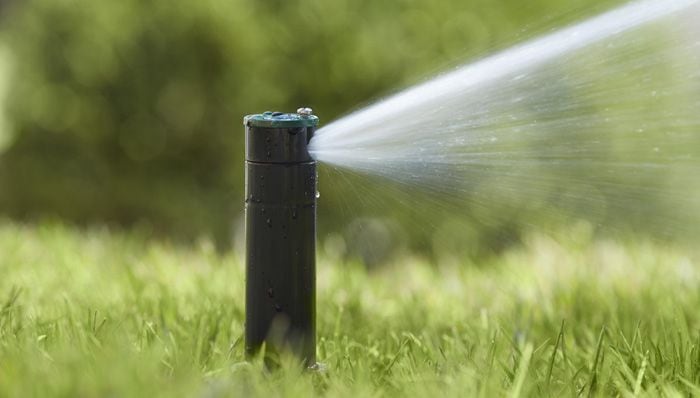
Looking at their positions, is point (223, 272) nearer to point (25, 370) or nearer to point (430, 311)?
point (430, 311)

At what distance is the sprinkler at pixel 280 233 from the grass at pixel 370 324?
11 cm

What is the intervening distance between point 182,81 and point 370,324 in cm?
333

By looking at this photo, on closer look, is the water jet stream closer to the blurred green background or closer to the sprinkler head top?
the blurred green background

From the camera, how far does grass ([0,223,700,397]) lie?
203 centimetres

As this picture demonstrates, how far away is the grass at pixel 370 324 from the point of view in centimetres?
203

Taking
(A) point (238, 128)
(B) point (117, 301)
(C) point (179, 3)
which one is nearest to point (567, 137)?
(A) point (238, 128)

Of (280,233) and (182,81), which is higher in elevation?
(182,81)

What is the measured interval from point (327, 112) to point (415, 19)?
810mm

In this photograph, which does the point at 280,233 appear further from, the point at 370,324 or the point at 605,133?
the point at 605,133

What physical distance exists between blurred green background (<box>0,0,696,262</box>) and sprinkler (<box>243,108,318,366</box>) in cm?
369

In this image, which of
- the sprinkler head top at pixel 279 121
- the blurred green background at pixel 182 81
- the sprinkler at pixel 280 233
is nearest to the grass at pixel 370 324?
the sprinkler at pixel 280 233

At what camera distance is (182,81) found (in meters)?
6.08

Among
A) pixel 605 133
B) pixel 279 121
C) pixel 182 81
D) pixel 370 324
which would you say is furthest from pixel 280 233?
pixel 605 133

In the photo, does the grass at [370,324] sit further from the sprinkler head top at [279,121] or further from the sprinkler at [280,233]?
the sprinkler head top at [279,121]
